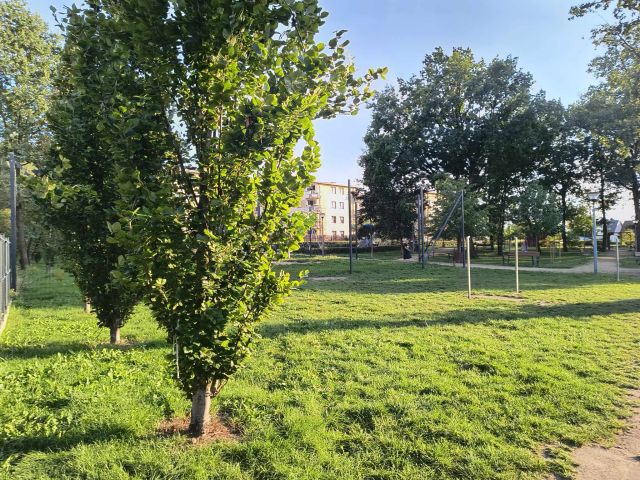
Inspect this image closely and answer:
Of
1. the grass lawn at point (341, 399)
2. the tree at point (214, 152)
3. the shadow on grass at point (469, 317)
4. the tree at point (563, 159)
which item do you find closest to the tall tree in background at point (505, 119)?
the tree at point (563, 159)

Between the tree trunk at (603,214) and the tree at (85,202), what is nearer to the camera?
the tree at (85,202)

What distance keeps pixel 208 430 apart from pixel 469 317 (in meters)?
6.05

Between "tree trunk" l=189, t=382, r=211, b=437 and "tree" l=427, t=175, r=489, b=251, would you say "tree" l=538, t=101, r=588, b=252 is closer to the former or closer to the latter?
"tree" l=427, t=175, r=489, b=251

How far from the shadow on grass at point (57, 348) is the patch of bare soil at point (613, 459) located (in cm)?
512

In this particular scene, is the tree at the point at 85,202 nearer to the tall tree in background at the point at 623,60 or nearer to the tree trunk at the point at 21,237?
the tall tree in background at the point at 623,60

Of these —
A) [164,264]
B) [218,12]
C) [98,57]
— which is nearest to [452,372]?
[164,264]

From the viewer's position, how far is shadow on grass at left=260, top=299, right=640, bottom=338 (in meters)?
7.38

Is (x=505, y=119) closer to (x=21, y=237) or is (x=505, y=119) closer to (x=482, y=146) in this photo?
(x=482, y=146)

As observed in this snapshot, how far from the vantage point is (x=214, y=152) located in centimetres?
289

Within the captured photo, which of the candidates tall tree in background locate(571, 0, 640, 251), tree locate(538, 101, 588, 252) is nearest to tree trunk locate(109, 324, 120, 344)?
tall tree in background locate(571, 0, 640, 251)

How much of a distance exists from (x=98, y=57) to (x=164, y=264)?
2414 millimetres

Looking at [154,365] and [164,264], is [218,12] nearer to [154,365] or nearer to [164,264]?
[164,264]

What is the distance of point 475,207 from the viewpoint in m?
29.1

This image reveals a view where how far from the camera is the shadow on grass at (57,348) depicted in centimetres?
565
